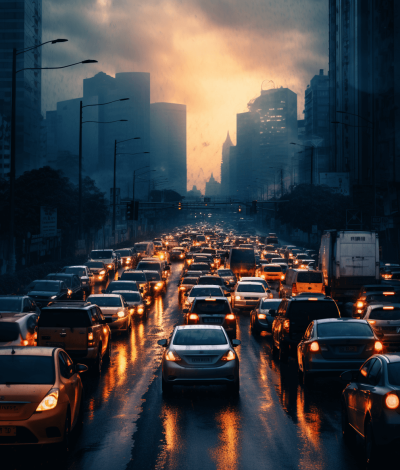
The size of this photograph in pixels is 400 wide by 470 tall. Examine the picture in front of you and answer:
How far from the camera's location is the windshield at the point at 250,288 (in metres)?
31.4

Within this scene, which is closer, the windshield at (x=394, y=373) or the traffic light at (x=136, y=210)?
the windshield at (x=394, y=373)

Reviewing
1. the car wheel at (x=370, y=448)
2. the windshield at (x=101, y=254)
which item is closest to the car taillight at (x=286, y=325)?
the car wheel at (x=370, y=448)

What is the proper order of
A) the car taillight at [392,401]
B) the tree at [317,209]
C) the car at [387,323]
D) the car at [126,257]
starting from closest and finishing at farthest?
the car taillight at [392,401]
the car at [387,323]
the car at [126,257]
the tree at [317,209]

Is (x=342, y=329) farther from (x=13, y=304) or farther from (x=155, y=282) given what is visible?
(x=155, y=282)

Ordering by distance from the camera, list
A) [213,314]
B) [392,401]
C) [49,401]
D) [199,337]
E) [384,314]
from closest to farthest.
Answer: [392,401] → [49,401] → [199,337] → [384,314] → [213,314]

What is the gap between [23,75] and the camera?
5965 inches

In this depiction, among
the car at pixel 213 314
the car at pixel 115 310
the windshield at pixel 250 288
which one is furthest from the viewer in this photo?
the windshield at pixel 250 288

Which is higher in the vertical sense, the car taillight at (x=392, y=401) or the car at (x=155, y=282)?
the car taillight at (x=392, y=401)

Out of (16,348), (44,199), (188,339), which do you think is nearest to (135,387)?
(188,339)

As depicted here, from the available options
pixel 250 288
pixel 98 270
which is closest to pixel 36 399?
pixel 250 288

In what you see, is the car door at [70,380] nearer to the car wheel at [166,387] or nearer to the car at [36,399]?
the car at [36,399]

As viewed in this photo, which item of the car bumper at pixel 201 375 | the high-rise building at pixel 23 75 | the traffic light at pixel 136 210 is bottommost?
the car bumper at pixel 201 375

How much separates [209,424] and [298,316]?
7.16 metres

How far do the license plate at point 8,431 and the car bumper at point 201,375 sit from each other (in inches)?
193
